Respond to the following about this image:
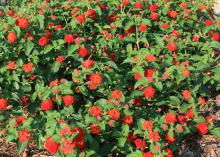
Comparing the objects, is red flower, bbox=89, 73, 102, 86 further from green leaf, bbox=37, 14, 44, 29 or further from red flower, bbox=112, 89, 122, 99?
green leaf, bbox=37, 14, 44, 29

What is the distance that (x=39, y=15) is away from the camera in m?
3.84

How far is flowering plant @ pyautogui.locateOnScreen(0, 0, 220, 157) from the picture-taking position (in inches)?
126

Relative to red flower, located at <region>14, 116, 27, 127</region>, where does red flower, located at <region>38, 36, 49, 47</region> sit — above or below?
above

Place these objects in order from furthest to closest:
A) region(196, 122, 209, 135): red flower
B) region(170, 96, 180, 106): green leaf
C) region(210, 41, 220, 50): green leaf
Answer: region(210, 41, 220, 50): green leaf
region(170, 96, 180, 106): green leaf
region(196, 122, 209, 135): red flower

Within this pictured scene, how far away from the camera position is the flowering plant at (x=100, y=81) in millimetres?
3191

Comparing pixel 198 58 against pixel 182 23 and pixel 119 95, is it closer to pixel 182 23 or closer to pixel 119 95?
pixel 182 23

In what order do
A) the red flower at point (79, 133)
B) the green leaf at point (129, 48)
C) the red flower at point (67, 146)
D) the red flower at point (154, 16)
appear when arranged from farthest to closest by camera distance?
the red flower at point (154, 16) < the green leaf at point (129, 48) < the red flower at point (79, 133) < the red flower at point (67, 146)

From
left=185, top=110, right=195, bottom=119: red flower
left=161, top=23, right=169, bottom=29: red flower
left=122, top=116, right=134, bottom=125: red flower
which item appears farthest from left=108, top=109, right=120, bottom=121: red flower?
left=161, top=23, right=169, bottom=29: red flower

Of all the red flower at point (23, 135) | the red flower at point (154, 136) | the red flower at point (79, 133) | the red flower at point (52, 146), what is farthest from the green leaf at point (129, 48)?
the red flower at point (52, 146)

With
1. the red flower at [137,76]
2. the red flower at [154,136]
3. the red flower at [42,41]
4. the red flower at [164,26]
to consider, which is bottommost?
the red flower at [154,136]

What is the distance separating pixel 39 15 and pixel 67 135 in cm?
145

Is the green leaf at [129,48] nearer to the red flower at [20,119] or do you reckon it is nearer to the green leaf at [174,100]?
the green leaf at [174,100]

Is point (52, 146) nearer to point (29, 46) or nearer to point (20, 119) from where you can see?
point (20, 119)

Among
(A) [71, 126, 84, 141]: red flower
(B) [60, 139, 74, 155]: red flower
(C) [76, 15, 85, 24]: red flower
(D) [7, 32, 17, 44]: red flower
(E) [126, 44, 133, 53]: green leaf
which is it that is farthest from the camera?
(E) [126, 44, 133, 53]: green leaf
